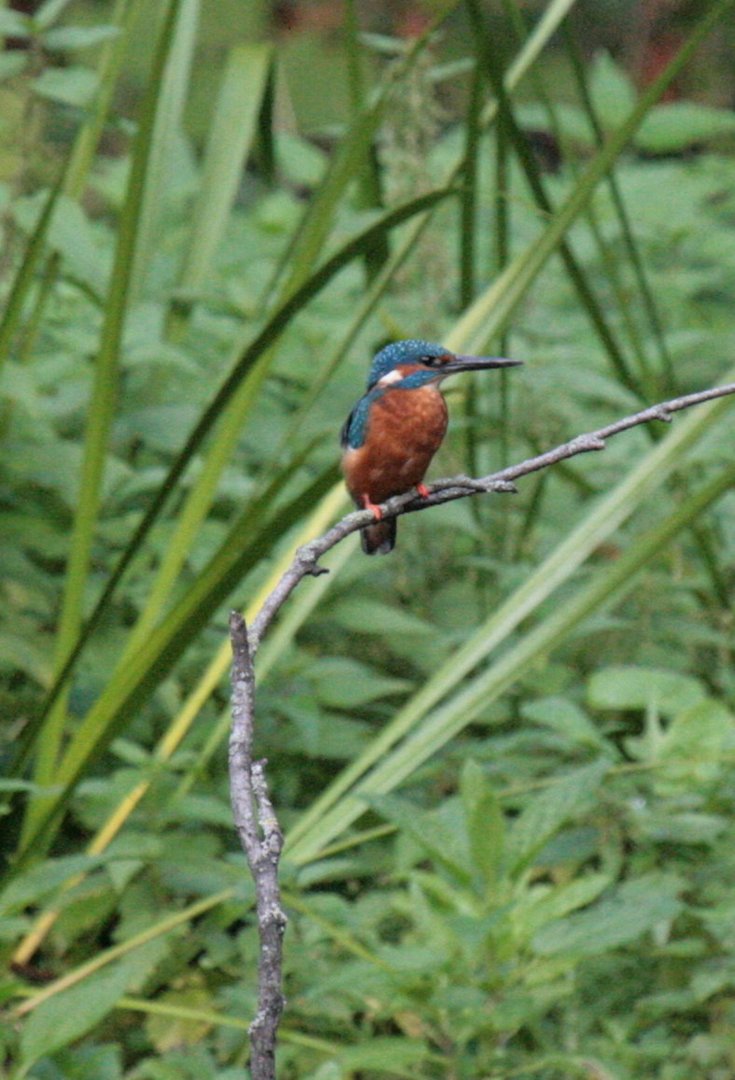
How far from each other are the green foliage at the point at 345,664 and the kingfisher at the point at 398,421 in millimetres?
594

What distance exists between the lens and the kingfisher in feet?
5.82

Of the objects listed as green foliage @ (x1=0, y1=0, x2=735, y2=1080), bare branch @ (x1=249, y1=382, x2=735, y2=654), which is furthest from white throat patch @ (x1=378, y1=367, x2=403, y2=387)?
green foliage @ (x1=0, y1=0, x2=735, y2=1080)

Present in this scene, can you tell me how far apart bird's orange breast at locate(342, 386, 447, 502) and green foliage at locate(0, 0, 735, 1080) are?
603 mm

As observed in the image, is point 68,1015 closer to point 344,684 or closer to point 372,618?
point 344,684

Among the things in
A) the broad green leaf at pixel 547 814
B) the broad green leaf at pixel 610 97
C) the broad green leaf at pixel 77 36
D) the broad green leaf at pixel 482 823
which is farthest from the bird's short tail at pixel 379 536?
the broad green leaf at pixel 610 97

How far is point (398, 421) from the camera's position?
1787mm

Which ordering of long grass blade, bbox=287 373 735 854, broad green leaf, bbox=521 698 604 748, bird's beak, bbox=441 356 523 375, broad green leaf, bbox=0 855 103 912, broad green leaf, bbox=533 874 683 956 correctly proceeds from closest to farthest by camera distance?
bird's beak, bbox=441 356 523 375, broad green leaf, bbox=0 855 103 912, broad green leaf, bbox=533 874 683 956, long grass blade, bbox=287 373 735 854, broad green leaf, bbox=521 698 604 748

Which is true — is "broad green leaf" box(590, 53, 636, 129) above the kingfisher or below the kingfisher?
above

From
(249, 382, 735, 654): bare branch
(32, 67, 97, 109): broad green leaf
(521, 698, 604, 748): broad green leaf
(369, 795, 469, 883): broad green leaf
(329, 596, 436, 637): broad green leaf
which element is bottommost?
(249, 382, 735, 654): bare branch

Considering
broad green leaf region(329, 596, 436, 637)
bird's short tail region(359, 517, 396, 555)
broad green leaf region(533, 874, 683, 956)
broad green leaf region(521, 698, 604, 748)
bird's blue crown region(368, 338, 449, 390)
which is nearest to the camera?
bird's blue crown region(368, 338, 449, 390)

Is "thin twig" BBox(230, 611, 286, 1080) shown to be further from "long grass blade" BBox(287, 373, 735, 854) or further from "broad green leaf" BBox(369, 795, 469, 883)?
"long grass blade" BBox(287, 373, 735, 854)

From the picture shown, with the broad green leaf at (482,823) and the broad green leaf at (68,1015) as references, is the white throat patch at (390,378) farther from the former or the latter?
the broad green leaf at (68,1015)

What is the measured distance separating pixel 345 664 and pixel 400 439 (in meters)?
1.37

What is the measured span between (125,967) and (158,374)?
170 cm
